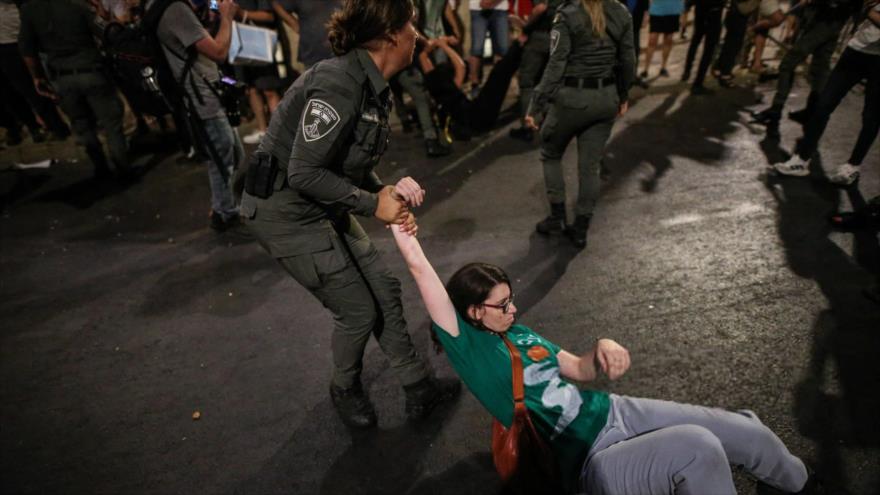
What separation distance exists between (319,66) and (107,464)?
7.70 ft

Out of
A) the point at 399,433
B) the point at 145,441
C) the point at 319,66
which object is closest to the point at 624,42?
the point at 319,66

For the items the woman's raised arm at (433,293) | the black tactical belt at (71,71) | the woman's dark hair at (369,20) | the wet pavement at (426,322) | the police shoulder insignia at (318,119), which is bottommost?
the wet pavement at (426,322)

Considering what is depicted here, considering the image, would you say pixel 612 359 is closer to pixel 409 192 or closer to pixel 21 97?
pixel 409 192

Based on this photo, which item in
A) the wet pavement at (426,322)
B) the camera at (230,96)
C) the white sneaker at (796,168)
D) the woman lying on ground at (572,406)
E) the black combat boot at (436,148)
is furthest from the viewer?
the black combat boot at (436,148)

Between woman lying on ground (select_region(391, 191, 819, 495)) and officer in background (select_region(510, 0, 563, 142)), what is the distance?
4111 millimetres

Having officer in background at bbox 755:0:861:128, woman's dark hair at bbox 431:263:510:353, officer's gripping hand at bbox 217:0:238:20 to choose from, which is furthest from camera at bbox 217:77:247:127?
officer in background at bbox 755:0:861:128

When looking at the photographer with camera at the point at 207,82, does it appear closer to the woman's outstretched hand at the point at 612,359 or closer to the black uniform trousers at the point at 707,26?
the woman's outstretched hand at the point at 612,359

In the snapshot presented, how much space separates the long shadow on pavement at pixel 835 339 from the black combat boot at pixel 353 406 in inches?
82.3

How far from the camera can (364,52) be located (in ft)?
5.98

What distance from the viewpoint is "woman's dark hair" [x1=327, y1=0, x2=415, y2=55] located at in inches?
68.5

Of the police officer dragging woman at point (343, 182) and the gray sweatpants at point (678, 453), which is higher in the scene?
the police officer dragging woman at point (343, 182)

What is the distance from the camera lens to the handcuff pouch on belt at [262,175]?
198 cm

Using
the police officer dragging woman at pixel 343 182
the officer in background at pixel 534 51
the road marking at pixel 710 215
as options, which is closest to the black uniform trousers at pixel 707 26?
the officer in background at pixel 534 51

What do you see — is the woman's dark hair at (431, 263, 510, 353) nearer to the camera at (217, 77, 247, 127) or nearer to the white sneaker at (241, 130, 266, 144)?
the camera at (217, 77, 247, 127)
